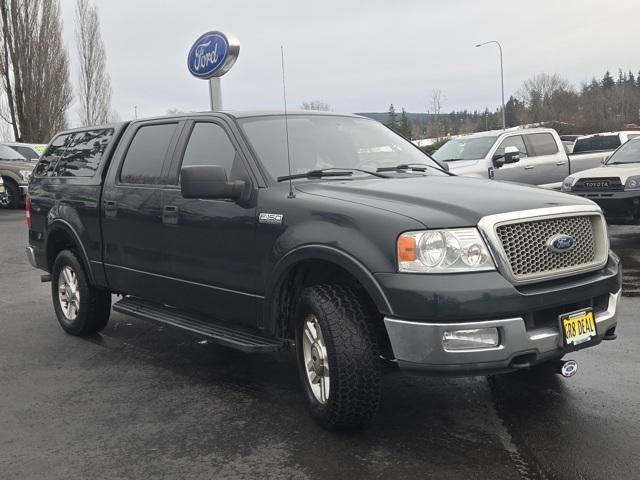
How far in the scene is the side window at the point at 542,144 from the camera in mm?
14416

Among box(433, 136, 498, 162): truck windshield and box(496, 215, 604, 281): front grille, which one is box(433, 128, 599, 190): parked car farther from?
box(496, 215, 604, 281): front grille

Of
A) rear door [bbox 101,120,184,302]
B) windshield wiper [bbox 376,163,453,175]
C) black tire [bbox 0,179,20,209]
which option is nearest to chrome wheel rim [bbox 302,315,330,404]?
windshield wiper [bbox 376,163,453,175]

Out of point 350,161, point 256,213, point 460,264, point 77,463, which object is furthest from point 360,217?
point 77,463

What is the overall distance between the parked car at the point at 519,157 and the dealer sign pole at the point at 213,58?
4.47 metres

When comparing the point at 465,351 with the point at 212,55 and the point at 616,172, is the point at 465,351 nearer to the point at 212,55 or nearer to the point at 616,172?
the point at 616,172

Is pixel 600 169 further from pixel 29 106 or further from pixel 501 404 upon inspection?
pixel 29 106

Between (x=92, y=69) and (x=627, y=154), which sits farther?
(x=92, y=69)

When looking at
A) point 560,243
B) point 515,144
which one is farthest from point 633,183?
point 560,243

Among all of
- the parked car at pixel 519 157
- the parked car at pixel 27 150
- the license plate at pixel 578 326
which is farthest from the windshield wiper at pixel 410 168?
the parked car at pixel 27 150

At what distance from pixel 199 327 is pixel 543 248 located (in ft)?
7.56

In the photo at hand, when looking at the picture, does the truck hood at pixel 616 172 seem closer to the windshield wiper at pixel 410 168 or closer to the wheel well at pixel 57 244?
the windshield wiper at pixel 410 168

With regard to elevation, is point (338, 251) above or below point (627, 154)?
below

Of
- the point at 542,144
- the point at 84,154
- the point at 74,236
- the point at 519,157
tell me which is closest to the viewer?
the point at 74,236

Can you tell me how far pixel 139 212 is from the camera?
208 inches
